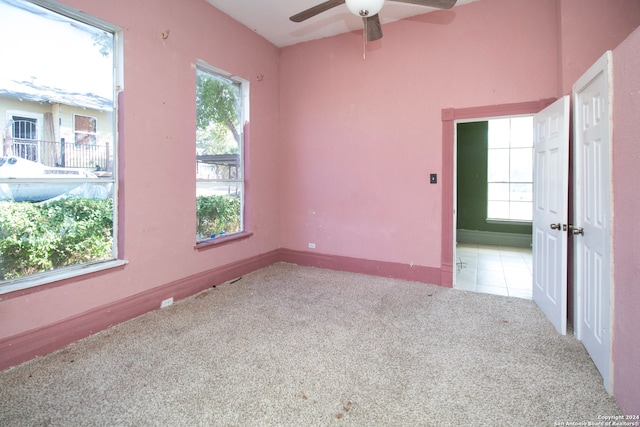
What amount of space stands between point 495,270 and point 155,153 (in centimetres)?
468

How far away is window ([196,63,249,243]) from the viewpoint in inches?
143

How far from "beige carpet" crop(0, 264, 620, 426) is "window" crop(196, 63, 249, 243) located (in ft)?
3.67

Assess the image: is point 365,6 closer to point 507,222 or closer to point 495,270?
point 495,270

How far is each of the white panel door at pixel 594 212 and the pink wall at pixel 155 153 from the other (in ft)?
11.3

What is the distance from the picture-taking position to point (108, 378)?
78.9 inches

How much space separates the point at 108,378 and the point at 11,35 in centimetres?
241

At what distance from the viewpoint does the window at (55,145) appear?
2197 mm

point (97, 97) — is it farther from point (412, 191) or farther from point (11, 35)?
point (412, 191)

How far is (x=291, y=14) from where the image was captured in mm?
3785

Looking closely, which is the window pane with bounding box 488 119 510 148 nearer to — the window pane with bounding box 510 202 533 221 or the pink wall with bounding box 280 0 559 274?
the window pane with bounding box 510 202 533 221

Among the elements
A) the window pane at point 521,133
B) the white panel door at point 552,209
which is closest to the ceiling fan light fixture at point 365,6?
the white panel door at point 552,209

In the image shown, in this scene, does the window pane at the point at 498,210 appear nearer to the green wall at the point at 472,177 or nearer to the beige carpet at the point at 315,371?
the green wall at the point at 472,177

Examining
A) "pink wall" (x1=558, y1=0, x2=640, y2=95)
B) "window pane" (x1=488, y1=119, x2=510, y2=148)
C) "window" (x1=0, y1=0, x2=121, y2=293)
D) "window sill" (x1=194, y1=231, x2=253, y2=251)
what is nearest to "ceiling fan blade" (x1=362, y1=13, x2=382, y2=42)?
"pink wall" (x1=558, y1=0, x2=640, y2=95)

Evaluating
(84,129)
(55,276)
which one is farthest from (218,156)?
(55,276)
